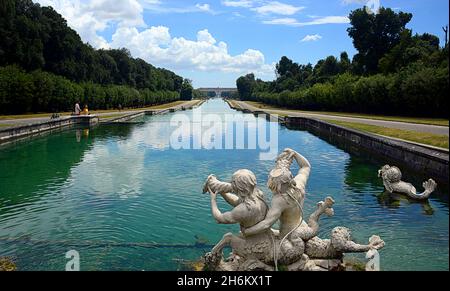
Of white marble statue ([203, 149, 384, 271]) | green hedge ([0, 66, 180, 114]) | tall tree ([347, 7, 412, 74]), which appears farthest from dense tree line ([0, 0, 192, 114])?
white marble statue ([203, 149, 384, 271])

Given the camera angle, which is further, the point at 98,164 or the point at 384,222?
the point at 98,164

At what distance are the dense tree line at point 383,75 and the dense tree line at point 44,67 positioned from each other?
25.2 m

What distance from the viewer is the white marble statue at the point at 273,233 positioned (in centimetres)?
441

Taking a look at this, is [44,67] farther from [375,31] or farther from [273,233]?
[273,233]

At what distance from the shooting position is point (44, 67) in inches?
1855

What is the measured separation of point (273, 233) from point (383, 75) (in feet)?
127

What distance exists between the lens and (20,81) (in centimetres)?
3541

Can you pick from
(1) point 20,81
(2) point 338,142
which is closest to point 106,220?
(2) point 338,142

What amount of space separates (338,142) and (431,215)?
44.1ft

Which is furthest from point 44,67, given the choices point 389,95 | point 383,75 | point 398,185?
point 398,185

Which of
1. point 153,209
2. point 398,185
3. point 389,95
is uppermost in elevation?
point 389,95

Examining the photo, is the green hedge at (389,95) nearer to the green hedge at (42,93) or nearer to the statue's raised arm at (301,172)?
the statue's raised arm at (301,172)
